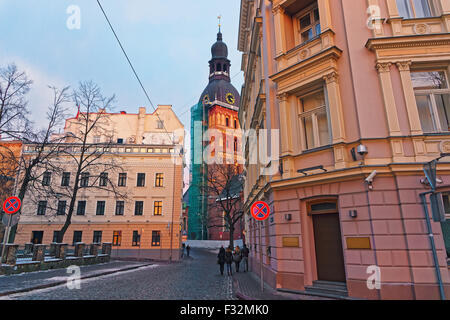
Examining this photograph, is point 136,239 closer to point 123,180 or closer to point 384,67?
point 123,180

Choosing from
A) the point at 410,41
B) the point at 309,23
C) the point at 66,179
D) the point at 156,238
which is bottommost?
the point at 156,238

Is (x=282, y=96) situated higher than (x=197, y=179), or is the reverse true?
(x=197, y=179)

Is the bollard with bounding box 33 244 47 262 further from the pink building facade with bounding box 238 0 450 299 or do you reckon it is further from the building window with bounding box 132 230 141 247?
the building window with bounding box 132 230 141 247

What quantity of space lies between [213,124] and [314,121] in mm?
63108

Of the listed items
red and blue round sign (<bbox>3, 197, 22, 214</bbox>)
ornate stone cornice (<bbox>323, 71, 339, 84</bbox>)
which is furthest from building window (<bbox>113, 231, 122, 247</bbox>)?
ornate stone cornice (<bbox>323, 71, 339, 84</bbox>)

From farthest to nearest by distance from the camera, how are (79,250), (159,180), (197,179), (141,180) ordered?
(197,179), (159,180), (141,180), (79,250)

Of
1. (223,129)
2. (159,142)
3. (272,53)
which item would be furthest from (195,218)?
(272,53)

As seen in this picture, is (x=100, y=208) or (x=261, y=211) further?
(x=100, y=208)

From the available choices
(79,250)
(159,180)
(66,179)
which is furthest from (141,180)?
(79,250)

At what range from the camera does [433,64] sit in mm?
9297

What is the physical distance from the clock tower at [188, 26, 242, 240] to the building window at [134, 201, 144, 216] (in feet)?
73.4

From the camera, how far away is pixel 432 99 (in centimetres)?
923

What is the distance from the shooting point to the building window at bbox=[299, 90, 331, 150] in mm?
10430
